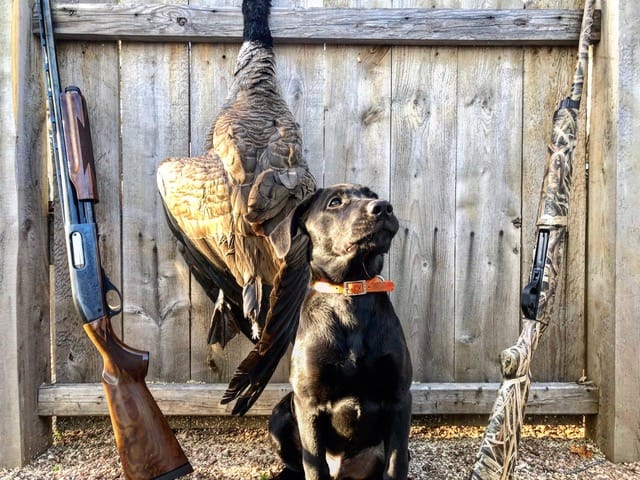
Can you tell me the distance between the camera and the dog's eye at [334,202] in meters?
2.41

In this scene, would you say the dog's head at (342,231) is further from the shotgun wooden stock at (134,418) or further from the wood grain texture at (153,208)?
the wood grain texture at (153,208)

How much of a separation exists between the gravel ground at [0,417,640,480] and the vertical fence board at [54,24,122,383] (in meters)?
0.44

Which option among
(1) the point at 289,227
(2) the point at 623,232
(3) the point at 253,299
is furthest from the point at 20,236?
(2) the point at 623,232

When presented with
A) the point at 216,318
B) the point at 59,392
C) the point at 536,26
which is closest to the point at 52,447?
the point at 59,392

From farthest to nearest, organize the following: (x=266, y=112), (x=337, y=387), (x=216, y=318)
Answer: (x=216, y=318) < (x=266, y=112) < (x=337, y=387)

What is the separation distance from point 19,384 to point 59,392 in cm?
30

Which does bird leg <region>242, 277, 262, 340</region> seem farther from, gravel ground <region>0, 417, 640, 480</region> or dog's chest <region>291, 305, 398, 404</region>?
gravel ground <region>0, 417, 640, 480</region>

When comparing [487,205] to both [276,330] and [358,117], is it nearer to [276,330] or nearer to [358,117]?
[358,117]

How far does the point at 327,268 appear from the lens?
2.42 meters

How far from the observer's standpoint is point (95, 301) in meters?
2.89

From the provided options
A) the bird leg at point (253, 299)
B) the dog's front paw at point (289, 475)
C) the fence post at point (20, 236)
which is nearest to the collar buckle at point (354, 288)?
the bird leg at point (253, 299)

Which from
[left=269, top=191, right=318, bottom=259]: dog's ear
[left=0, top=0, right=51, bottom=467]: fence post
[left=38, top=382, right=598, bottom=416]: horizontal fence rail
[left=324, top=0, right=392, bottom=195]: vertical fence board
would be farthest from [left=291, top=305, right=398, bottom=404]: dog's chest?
[left=0, top=0, right=51, bottom=467]: fence post

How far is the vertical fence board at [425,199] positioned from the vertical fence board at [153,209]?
1.46 m

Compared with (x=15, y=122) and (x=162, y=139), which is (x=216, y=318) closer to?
(x=162, y=139)
